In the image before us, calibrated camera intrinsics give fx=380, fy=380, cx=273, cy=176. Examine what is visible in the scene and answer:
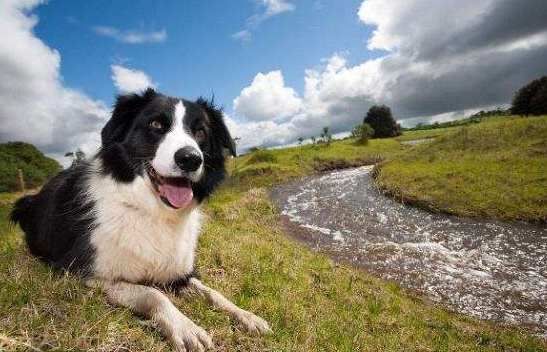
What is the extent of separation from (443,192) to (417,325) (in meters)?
13.0

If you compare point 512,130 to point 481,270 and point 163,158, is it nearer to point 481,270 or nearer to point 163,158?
point 481,270

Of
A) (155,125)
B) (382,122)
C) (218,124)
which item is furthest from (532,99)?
(155,125)

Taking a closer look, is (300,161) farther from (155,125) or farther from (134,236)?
(134,236)

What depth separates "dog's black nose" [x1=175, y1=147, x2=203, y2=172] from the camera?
3623mm

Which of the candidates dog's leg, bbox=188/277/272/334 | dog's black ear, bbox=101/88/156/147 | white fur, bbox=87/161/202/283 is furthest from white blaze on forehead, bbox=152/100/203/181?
dog's leg, bbox=188/277/272/334

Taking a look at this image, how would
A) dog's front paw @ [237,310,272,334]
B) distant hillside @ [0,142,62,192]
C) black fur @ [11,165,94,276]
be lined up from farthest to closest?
distant hillside @ [0,142,62,192]
dog's front paw @ [237,310,272,334]
black fur @ [11,165,94,276]

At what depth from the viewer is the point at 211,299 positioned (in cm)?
443

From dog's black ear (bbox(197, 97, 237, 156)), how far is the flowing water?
7116mm

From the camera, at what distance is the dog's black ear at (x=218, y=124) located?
5.04 m

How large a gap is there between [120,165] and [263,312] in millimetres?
2744

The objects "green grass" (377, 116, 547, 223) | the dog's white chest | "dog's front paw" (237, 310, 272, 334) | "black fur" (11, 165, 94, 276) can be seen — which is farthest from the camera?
"green grass" (377, 116, 547, 223)

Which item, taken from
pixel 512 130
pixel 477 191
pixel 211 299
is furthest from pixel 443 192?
pixel 211 299

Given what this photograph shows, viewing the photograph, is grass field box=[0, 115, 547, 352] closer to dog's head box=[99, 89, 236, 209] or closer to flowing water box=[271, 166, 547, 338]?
flowing water box=[271, 166, 547, 338]

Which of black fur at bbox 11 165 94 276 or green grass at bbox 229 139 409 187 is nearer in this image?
black fur at bbox 11 165 94 276
